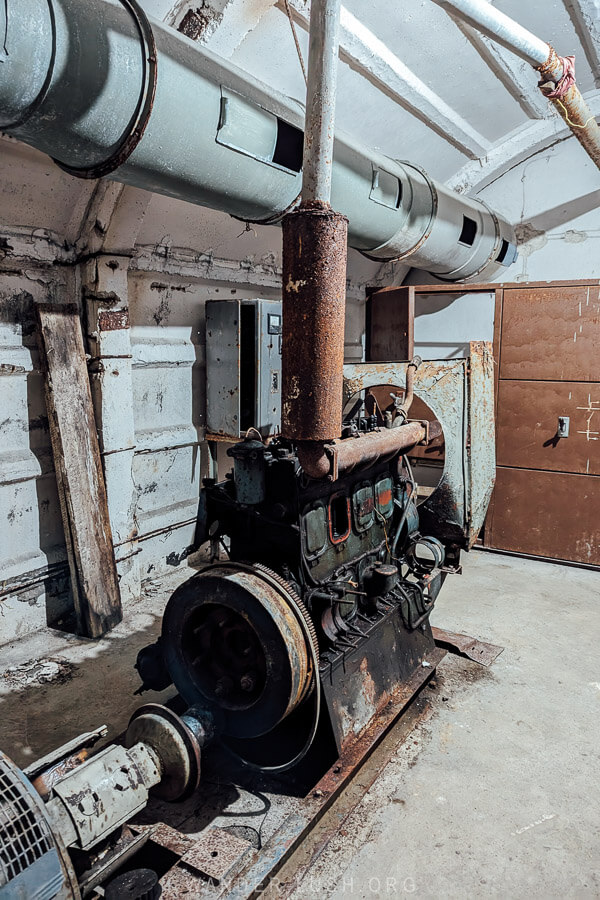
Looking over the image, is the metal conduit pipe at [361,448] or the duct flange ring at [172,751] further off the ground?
the metal conduit pipe at [361,448]

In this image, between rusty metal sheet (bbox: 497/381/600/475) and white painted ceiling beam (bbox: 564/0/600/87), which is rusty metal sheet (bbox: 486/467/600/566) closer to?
rusty metal sheet (bbox: 497/381/600/475)

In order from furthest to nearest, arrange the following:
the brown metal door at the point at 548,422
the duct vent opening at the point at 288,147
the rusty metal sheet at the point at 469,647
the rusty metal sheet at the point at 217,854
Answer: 1. the brown metal door at the point at 548,422
2. the rusty metal sheet at the point at 469,647
3. the duct vent opening at the point at 288,147
4. the rusty metal sheet at the point at 217,854

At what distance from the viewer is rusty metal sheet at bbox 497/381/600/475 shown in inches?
188

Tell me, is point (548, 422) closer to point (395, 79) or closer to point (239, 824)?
point (395, 79)

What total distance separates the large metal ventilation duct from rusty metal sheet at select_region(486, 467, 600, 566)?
8.83 ft

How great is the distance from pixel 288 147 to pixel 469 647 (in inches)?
109

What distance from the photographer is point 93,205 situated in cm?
341

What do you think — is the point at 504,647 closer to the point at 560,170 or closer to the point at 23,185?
the point at 23,185

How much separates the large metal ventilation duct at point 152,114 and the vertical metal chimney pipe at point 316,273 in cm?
62

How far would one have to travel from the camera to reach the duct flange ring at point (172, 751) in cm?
204

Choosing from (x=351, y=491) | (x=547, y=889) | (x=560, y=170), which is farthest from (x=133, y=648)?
(x=560, y=170)

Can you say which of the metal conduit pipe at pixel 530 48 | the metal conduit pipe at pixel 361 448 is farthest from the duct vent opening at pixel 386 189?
the metal conduit pipe at pixel 361 448

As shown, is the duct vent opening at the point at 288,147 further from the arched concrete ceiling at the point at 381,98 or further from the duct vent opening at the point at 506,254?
the duct vent opening at the point at 506,254

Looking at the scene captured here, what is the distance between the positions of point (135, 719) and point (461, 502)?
90.1 inches
